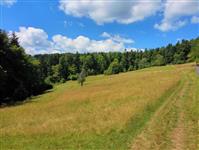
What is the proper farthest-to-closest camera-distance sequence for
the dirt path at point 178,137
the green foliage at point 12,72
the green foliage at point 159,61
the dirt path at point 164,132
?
the green foliage at point 159,61, the green foliage at point 12,72, the dirt path at point 164,132, the dirt path at point 178,137

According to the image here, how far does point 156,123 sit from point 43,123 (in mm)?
7917

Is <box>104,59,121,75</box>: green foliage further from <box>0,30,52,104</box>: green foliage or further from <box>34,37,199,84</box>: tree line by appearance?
<box>0,30,52,104</box>: green foliage

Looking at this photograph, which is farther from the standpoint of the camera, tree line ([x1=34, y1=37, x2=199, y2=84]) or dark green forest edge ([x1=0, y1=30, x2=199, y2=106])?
tree line ([x1=34, y1=37, x2=199, y2=84])

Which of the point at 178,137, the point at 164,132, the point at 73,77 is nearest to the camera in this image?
the point at 178,137

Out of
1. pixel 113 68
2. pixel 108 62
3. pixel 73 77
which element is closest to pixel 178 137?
pixel 73 77

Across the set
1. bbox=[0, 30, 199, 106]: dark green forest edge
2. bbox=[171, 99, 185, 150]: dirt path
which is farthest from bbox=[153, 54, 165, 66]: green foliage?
bbox=[171, 99, 185, 150]: dirt path

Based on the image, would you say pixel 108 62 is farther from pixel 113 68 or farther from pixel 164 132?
pixel 164 132

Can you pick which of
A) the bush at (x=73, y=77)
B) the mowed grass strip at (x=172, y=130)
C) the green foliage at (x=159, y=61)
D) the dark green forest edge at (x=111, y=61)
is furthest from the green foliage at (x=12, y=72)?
the green foliage at (x=159, y=61)

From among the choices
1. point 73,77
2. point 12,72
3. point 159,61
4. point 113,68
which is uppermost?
point 159,61

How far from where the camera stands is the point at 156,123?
66.8ft

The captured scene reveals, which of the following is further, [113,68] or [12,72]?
[113,68]

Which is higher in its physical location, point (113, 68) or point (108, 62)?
point (108, 62)

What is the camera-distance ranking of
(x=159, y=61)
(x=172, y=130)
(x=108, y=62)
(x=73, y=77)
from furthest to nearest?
(x=108, y=62) < (x=159, y=61) < (x=73, y=77) < (x=172, y=130)

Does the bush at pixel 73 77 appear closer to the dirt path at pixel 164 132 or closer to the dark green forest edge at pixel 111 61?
the dark green forest edge at pixel 111 61
